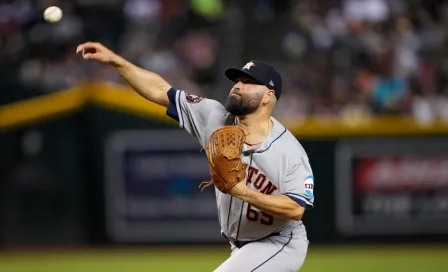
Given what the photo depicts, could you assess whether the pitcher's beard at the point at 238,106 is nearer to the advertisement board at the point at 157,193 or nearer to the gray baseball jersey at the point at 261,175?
the gray baseball jersey at the point at 261,175

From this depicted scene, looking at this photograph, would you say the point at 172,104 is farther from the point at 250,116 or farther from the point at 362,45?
the point at 362,45

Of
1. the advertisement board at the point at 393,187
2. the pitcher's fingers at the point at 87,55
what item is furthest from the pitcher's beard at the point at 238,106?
the advertisement board at the point at 393,187

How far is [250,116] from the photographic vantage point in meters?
6.58

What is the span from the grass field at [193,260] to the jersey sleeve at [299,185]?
16.2 feet

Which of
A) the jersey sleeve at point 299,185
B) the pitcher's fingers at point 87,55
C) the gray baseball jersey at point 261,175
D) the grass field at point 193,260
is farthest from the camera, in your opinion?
the grass field at point 193,260

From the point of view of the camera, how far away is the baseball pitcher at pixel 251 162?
6.14m

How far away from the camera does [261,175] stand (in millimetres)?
6520

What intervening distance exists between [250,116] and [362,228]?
6752 millimetres

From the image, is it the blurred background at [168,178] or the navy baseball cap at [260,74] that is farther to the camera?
the blurred background at [168,178]

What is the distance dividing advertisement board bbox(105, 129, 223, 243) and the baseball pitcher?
6.19 metres

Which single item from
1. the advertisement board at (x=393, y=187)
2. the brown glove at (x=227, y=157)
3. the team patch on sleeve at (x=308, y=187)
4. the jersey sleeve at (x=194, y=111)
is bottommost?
the advertisement board at (x=393, y=187)

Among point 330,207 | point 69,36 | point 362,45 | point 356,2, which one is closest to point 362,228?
point 330,207

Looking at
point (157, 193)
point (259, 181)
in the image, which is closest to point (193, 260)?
point (157, 193)

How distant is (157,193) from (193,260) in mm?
1294
